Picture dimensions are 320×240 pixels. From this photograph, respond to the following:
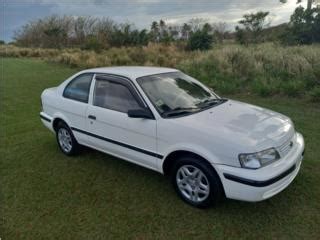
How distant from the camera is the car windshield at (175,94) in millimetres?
3414

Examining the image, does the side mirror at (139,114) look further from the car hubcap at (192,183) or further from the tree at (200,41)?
the tree at (200,41)

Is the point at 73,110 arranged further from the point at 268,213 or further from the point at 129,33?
the point at 129,33

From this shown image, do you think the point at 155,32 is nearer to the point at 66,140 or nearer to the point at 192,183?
the point at 66,140

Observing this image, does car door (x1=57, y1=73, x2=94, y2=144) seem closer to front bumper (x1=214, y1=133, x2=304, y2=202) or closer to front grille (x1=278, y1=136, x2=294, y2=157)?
front bumper (x1=214, y1=133, x2=304, y2=202)

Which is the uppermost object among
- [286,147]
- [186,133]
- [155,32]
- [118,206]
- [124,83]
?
[155,32]

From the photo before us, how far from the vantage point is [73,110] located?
4.32m

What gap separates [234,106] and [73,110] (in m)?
2.44

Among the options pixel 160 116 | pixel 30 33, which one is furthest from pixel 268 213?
pixel 30 33

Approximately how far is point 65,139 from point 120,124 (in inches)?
62.9

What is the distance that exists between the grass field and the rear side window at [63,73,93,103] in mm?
1048

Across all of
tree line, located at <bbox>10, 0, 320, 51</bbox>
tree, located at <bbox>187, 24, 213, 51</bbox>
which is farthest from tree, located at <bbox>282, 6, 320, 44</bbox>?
tree, located at <bbox>187, 24, 213, 51</bbox>

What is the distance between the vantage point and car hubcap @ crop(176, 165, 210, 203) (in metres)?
3.08

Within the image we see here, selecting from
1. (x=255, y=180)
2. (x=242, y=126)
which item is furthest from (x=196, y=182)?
(x=242, y=126)

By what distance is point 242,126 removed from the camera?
305 centimetres
